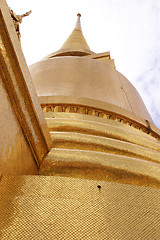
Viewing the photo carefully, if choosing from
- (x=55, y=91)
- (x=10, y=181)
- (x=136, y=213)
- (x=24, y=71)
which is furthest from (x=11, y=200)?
(x=55, y=91)

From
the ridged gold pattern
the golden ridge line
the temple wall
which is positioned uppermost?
the temple wall

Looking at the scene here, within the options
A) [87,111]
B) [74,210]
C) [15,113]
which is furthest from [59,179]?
[87,111]

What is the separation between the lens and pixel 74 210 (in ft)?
1.48

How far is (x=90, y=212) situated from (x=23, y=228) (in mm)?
141

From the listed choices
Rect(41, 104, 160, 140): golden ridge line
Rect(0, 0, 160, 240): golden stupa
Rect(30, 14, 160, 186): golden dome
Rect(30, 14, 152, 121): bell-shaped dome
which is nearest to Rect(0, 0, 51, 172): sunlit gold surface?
Rect(0, 0, 160, 240): golden stupa

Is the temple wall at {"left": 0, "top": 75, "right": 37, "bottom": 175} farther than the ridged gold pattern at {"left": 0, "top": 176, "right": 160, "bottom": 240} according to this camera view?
Yes

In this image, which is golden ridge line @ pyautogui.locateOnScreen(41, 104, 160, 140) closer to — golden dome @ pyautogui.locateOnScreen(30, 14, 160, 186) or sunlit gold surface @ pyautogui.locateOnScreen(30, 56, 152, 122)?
golden dome @ pyautogui.locateOnScreen(30, 14, 160, 186)

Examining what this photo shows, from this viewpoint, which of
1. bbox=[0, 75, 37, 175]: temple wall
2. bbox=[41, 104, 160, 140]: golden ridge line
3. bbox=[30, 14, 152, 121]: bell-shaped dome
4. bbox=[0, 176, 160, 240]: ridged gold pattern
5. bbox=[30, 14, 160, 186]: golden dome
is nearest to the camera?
bbox=[0, 176, 160, 240]: ridged gold pattern

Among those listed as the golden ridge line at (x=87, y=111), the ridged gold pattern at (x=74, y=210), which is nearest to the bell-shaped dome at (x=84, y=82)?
the golden ridge line at (x=87, y=111)

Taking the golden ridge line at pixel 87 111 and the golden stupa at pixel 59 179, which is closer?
the golden stupa at pixel 59 179

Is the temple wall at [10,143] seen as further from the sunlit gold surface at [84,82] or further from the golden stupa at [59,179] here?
the sunlit gold surface at [84,82]

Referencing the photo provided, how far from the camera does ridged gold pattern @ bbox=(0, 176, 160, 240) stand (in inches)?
15.6

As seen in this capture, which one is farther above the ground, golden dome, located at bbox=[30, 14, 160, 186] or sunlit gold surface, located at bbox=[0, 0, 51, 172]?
sunlit gold surface, located at bbox=[0, 0, 51, 172]

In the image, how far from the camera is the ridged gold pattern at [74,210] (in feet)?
1.30
